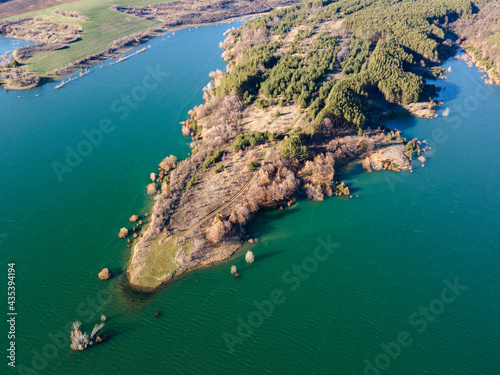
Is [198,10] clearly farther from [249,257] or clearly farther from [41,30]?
[249,257]

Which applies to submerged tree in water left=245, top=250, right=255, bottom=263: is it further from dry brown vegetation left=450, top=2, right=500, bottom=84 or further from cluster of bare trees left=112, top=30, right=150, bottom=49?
cluster of bare trees left=112, top=30, right=150, bottom=49

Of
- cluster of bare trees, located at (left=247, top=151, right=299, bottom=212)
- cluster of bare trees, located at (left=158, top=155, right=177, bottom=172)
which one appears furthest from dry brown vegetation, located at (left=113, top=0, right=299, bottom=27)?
cluster of bare trees, located at (left=247, top=151, right=299, bottom=212)

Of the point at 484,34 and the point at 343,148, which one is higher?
the point at 484,34

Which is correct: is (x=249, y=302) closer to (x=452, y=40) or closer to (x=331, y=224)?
(x=331, y=224)

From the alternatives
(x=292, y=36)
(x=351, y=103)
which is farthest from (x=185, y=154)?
(x=292, y=36)

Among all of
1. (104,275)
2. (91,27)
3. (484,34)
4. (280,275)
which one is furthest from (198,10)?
(280,275)

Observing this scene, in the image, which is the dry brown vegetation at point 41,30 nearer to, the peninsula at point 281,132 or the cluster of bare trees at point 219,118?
the peninsula at point 281,132

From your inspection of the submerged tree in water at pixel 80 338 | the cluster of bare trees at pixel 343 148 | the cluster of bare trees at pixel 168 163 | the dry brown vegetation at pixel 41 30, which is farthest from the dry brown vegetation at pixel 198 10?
the submerged tree in water at pixel 80 338
